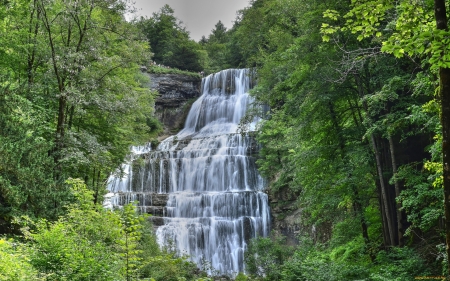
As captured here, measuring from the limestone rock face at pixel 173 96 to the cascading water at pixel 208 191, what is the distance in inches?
179

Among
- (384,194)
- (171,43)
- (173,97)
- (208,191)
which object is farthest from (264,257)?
(171,43)

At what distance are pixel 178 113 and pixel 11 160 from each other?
1147 inches

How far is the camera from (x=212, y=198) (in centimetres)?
2062

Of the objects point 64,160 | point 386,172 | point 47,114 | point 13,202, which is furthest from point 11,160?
point 386,172

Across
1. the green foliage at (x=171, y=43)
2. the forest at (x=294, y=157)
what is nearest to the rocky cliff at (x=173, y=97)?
the green foliage at (x=171, y=43)

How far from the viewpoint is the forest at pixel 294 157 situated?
20.7 feet

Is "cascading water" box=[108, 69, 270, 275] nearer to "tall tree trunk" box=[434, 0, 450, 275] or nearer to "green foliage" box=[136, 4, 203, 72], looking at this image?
"tall tree trunk" box=[434, 0, 450, 275]

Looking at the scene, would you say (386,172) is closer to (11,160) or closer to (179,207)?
(11,160)

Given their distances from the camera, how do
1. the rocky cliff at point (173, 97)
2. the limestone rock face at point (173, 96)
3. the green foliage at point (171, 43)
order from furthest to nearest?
1. the green foliage at point (171, 43)
2. the limestone rock face at point (173, 96)
3. the rocky cliff at point (173, 97)

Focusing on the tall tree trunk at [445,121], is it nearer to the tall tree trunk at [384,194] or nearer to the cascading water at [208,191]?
the tall tree trunk at [384,194]

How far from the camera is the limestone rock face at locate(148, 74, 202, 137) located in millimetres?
36062

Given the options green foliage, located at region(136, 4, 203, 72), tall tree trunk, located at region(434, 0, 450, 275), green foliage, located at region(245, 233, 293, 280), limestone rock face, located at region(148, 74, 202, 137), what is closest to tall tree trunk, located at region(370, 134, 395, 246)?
green foliage, located at region(245, 233, 293, 280)

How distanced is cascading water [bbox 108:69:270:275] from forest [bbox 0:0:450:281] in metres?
4.67

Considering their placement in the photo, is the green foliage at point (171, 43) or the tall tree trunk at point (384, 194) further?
the green foliage at point (171, 43)
